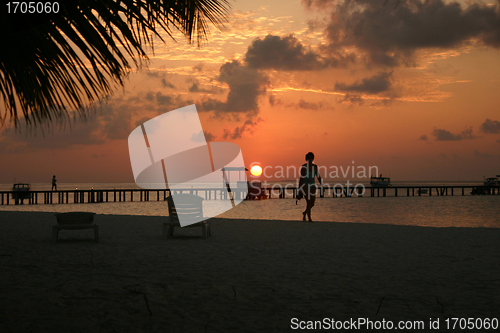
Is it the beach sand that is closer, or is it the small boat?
the beach sand

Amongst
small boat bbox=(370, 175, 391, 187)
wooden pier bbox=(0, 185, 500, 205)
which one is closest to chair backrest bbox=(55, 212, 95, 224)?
wooden pier bbox=(0, 185, 500, 205)

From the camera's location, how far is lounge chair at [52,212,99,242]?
7.39m

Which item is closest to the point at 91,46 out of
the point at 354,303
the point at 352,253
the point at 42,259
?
the point at 354,303

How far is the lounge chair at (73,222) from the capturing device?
7.39 metres

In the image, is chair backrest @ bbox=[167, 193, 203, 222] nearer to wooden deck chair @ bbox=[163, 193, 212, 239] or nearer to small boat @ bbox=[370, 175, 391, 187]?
wooden deck chair @ bbox=[163, 193, 212, 239]

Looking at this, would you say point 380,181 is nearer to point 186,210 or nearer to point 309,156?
point 309,156

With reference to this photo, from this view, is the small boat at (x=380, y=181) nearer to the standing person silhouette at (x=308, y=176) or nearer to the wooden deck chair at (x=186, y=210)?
the standing person silhouette at (x=308, y=176)

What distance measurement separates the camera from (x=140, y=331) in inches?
115

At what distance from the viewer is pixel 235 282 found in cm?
444

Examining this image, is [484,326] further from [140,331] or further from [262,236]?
[262,236]

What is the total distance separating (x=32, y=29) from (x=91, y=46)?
23cm

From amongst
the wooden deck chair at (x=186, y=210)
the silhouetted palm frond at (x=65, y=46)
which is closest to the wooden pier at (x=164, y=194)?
the wooden deck chair at (x=186, y=210)

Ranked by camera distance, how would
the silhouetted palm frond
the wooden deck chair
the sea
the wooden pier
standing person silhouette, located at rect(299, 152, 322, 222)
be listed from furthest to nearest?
1. the wooden pier
2. the sea
3. standing person silhouette, located at rect(299, 152, 322, 222)
4. the wooden deck chair
5. the silhouetted palm frond

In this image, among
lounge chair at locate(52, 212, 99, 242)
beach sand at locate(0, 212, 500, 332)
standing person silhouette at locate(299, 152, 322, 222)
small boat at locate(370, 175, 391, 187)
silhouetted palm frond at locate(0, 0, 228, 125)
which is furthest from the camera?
small boat at locate(370, 175, 391, 187)
